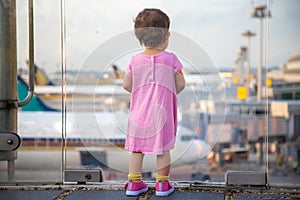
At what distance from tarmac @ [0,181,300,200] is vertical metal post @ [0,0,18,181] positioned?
0.83ft

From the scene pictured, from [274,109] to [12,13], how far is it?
26.7 feet

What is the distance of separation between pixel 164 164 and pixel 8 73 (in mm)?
894

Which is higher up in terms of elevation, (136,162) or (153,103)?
(153,103)

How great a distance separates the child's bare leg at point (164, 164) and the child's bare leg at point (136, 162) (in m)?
0.08

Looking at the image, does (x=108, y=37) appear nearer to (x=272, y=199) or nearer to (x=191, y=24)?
(x=191, y=24)

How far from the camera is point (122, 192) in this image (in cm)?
224

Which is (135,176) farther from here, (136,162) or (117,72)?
(117,72)

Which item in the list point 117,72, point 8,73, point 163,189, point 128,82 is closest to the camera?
point 163,189

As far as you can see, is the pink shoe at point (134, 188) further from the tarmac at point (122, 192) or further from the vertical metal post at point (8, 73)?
the vertical metal post at point (8, 73)

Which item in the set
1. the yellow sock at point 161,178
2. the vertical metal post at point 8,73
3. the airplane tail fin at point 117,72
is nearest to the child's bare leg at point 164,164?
the yellow sock at point 161,178

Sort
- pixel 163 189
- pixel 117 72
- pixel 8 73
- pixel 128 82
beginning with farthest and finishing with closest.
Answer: pixel 117 72 < pixel 8 73 < pixel 128 82 < pixel 163 189

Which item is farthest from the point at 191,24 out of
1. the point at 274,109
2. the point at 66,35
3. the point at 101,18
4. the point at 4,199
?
the point at 274,109

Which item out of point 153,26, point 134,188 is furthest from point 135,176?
point 153,26

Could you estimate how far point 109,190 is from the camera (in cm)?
229
